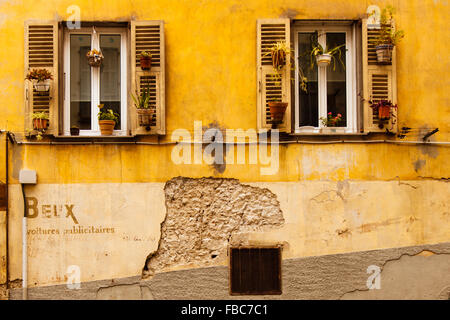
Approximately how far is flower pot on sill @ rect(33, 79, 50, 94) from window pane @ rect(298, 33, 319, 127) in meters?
3.64

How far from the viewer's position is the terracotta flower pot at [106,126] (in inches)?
241

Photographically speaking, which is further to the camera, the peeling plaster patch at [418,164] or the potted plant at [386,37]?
the peeling plaster patch at [418,164]

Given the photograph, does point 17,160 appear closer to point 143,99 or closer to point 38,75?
point 38,75

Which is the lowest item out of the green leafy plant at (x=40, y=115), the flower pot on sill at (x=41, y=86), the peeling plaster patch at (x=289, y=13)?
the green leafy plant at (x=40, y=115)

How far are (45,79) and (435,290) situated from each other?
6263 millimetres

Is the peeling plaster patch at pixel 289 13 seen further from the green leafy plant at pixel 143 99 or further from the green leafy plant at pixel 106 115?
the green leafy plant at pixel 106 115

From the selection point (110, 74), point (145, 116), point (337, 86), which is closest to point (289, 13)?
point (337, 86)

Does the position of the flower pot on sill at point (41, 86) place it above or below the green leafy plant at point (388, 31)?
below

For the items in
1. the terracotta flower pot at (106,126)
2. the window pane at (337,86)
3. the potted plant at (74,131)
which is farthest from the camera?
the window pane at (337,86)

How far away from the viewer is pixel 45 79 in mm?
6062

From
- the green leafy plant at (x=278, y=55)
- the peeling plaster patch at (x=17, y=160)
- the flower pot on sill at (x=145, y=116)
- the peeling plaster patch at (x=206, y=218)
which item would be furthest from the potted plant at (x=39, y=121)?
the green leafy plant at (x=278, y=55)

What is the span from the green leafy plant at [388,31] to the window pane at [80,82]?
4293mm

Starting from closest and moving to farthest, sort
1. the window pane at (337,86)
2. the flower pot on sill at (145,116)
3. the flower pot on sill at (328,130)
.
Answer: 1. the flower pot on sill at (145,116)
2. the flower pot on sill at (328,130)
3. the window pane at (337,86)

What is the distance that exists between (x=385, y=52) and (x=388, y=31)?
1.07 ft
